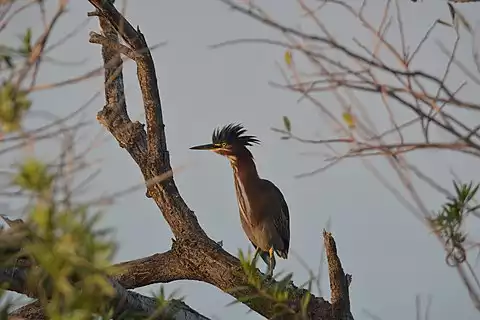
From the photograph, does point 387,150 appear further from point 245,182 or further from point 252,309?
Answer: point 245,182

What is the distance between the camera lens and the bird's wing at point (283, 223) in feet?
10.3

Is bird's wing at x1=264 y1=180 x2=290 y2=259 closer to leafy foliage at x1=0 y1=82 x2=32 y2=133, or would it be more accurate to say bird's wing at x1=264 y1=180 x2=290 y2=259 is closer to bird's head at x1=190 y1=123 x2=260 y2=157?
bird's head at x1=190 y1=123 x2=260 y2=157

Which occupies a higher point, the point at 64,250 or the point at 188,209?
the point at 188,209

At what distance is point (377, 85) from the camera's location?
758mm

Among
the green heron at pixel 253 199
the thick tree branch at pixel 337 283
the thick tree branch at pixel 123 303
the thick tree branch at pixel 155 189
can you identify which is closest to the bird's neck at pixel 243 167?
the green heron at pixel 253 199

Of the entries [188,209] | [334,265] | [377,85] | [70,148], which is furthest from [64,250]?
[188,209]

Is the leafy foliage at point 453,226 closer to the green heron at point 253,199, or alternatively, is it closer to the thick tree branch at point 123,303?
the thick tree branch at point 123,303

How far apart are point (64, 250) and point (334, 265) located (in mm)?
1560

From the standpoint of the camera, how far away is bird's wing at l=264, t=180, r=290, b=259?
312cm

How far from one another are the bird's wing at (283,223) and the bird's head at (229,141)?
0.21m

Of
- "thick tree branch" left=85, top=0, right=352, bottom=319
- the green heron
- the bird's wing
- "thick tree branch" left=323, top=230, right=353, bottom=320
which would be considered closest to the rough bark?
"thick tree branch" left=85, top=0, right=352, bottom=319

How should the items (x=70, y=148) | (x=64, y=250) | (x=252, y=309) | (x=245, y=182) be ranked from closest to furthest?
(x=64, y=250) → (x=70, y=148) → (x=252, y=309) → (x=245, y=182)

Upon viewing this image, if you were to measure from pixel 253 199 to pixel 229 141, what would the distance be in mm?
256

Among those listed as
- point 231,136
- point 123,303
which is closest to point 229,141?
point 231,136
